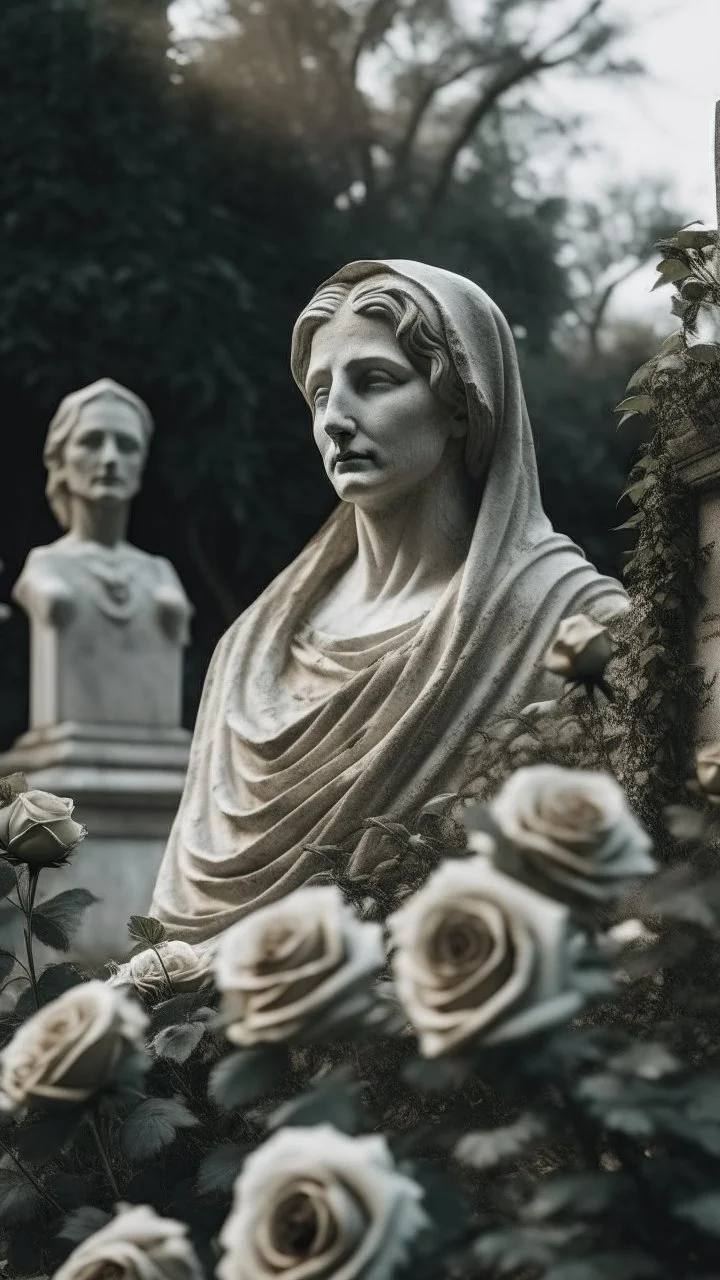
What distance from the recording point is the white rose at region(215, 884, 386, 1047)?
210cm

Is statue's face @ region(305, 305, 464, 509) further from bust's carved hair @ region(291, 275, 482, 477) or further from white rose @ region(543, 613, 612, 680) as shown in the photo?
white rose @ region(543, 613, 612, 680)

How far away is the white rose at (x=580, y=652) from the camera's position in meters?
2.77

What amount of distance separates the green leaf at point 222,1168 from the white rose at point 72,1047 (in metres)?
0.61

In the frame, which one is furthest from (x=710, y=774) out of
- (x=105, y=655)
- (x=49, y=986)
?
(x=105, y=655)

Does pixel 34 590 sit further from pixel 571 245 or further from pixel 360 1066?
pixel 360 1066

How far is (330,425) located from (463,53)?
15.7 meters

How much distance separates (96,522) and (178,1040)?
379 inches

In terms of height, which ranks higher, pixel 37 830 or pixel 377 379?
pixel 377 379

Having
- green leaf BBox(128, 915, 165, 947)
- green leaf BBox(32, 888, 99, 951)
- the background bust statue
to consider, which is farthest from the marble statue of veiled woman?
the background bust statue

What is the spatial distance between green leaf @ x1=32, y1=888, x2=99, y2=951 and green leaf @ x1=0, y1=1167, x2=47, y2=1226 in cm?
41

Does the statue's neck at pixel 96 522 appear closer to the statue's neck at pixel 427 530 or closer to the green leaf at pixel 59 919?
the statue's neck at pixel 427 530

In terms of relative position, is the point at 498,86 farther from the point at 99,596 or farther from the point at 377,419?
the point at 377,419

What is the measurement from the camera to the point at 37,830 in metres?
3.39

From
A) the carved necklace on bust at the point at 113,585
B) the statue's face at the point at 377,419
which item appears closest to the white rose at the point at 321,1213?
the statue's face at the point at 377,419
